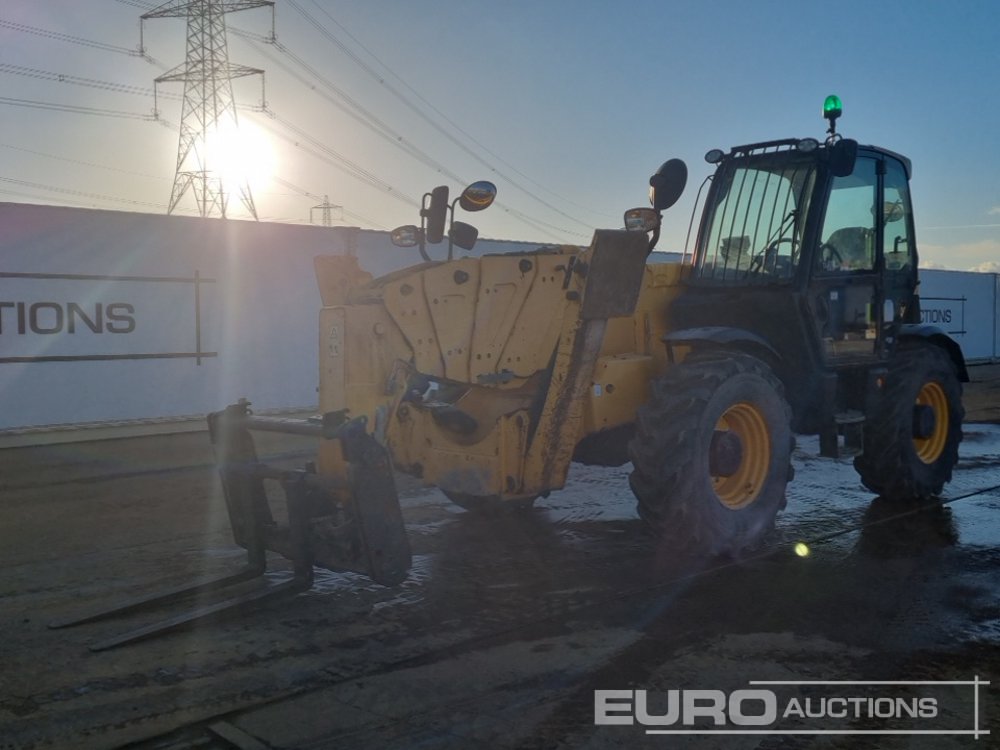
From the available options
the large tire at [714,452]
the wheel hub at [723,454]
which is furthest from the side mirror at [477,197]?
the wheel hub at [723,454]

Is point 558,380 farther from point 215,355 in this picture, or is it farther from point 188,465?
point 215,355

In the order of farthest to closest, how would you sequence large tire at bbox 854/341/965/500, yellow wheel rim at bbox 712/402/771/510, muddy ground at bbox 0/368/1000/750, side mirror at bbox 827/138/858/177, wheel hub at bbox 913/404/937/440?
wheel hub at bbox 913/404/937/440 → large tire at bbox 854/341/965/500 → side mirror at bbox 827/138/858/177 → yellow wheel rim at bbox 712/402/771/510 → muddy ground at bbox 0/368/1000/750

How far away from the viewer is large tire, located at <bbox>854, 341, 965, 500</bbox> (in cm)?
766

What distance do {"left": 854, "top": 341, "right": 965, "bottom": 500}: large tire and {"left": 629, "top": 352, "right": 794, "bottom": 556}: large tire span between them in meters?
1.63

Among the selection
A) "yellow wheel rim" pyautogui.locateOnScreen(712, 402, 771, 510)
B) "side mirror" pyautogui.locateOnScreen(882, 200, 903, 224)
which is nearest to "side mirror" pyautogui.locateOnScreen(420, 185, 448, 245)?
"yellow wheel rim" pyautogui.locateOnScreen(712, 402, 771, 510)

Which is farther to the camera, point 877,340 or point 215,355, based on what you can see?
point 215,355

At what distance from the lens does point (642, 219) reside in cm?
589

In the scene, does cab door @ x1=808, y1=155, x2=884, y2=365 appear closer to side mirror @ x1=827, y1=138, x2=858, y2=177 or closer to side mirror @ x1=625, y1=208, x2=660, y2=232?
side mirror @ x1=827, y1=138, x2=858, y2=177

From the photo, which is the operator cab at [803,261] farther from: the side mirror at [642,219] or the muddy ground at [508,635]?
the muddy ground at [508,635]

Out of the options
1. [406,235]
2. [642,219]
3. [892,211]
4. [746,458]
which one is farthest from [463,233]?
[892,211]

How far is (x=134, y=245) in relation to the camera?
43.9 feet

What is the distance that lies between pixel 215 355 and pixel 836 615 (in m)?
10.8

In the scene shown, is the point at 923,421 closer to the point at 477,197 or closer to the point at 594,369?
the point at 594,369

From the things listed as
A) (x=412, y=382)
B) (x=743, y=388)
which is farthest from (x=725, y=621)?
(x=412, y=382)
